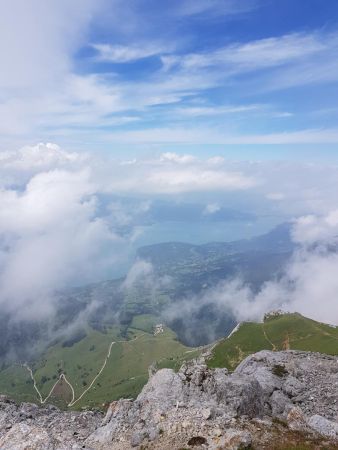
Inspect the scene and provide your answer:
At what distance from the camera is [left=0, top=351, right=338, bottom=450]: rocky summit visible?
3809cm

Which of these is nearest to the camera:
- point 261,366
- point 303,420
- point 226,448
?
point 226,448

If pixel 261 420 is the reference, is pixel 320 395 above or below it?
below

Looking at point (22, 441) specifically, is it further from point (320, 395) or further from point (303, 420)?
point (320, 395)

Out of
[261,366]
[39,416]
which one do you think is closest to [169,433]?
[39,416]

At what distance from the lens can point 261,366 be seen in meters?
61.6

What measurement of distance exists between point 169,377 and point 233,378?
8.59 m

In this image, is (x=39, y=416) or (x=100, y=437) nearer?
(x=100, y=437)

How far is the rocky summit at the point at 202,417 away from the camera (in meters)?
38.1

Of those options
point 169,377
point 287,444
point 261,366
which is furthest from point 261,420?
point 261,366

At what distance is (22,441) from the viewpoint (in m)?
42.3

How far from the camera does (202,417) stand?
134 feet

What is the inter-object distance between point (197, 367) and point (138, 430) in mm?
15573

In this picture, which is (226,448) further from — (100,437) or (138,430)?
(100,437)

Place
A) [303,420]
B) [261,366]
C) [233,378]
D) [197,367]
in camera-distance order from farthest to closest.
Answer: [261,366] < [197,367] < [233,378] < [303,420]
